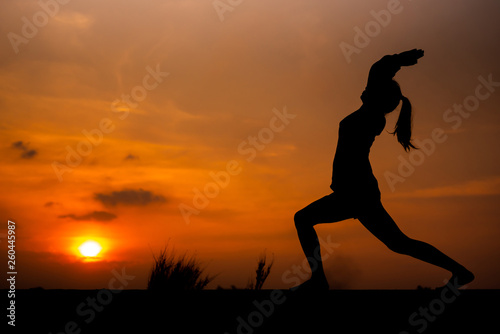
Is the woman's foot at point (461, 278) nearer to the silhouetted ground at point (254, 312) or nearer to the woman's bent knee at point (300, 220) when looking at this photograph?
the silhouetted ground at point (254, 312)

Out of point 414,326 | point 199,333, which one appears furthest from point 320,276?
point 199,333

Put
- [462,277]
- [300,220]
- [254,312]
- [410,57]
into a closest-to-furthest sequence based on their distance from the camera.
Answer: [254,312], [462,277], [410,57], [300,220]

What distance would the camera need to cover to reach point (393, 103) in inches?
193

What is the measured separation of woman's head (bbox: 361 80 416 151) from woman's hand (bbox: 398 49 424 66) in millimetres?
200

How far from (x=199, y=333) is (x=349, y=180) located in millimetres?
1928

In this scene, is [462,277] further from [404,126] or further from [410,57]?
[410,57]

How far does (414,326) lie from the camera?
354 cm

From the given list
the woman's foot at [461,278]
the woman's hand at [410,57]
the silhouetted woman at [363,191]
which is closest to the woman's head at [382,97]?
the silhouetted woman at [363,191]

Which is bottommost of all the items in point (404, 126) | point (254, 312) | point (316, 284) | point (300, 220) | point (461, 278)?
point (461, 278)

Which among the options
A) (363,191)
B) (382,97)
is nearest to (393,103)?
(382,97)

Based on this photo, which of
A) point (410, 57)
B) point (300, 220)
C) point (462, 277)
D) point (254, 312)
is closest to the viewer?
point (254, 312)

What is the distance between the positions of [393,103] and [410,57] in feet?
1.34

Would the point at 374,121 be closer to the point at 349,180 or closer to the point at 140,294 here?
the point at 349,180

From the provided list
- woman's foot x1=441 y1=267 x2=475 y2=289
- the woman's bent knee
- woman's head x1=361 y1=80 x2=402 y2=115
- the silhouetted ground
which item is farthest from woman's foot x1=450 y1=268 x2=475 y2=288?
woman's head x1=361 y1=80 x2=402 y2=115
